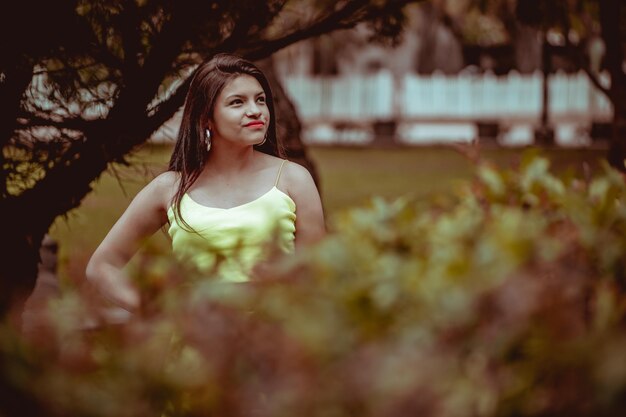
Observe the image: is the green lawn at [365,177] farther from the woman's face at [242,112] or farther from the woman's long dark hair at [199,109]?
the woman's face at [242,112]

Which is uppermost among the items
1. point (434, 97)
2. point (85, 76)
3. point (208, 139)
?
point (85, 76)

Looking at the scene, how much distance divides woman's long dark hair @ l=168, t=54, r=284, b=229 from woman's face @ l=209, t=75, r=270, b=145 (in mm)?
28

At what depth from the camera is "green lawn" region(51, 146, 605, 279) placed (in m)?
12.2

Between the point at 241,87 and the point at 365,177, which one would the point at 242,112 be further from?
the point at 365,177

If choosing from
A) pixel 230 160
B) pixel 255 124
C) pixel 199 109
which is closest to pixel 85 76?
pixel 199 109

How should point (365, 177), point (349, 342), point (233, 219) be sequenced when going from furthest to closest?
point (365, 177)
point (233, 219)
point (349, 342)

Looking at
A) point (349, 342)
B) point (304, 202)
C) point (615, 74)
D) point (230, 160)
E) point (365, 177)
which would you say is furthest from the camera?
point (365, 177)

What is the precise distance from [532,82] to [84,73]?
2374 centimetres

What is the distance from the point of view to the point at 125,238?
377 cm

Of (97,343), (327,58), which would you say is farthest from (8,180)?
(327,58)

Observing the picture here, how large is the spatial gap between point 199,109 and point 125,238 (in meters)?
0.56

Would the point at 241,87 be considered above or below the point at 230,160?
above

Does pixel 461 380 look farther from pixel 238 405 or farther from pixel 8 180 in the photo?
pixel 8 180

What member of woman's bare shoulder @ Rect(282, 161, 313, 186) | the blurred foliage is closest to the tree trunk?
woman's bare shoulder @ Rect(282, 161, 313, 186)
